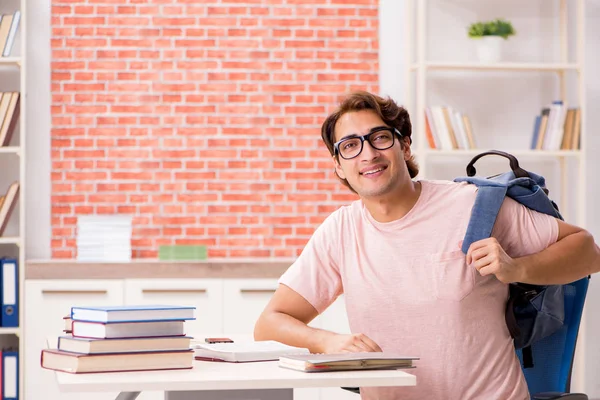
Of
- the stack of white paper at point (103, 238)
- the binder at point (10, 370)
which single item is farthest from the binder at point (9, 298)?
the stack of white paper at point (103, 238)

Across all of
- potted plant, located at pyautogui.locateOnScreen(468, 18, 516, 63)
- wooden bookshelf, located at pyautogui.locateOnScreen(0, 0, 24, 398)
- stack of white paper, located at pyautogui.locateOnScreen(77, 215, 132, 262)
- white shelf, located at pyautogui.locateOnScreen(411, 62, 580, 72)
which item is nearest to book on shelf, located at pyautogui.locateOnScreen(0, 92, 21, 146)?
wooden bookshelf, located at pyautogui.locateOnScreen(0, 0, 24, 398)

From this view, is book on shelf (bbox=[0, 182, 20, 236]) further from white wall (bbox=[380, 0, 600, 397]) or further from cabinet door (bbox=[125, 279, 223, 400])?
white wall (bbox=[380, 0, 600, 397])

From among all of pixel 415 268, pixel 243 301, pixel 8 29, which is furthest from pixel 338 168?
pixel 8 29

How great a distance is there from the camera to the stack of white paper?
4.67 metres

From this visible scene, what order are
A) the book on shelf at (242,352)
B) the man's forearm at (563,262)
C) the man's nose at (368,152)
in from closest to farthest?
the book on shelf at (242,352) → the man's forearm at (563,262) → the man's nose at (368,152)

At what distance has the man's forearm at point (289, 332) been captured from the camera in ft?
6.96

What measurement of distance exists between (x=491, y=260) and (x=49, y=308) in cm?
299

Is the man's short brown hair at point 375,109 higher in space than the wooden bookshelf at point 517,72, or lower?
lower

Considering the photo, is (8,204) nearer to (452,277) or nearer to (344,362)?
(452,277)

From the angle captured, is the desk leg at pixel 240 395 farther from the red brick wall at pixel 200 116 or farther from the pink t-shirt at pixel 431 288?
the red brick wall at pixel 200 116

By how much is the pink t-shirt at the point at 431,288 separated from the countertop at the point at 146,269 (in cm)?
212

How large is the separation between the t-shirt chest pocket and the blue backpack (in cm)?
5

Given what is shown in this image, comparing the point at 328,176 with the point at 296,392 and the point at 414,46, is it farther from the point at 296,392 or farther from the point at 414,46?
the point at 296,392

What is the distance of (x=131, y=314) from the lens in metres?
1.76
